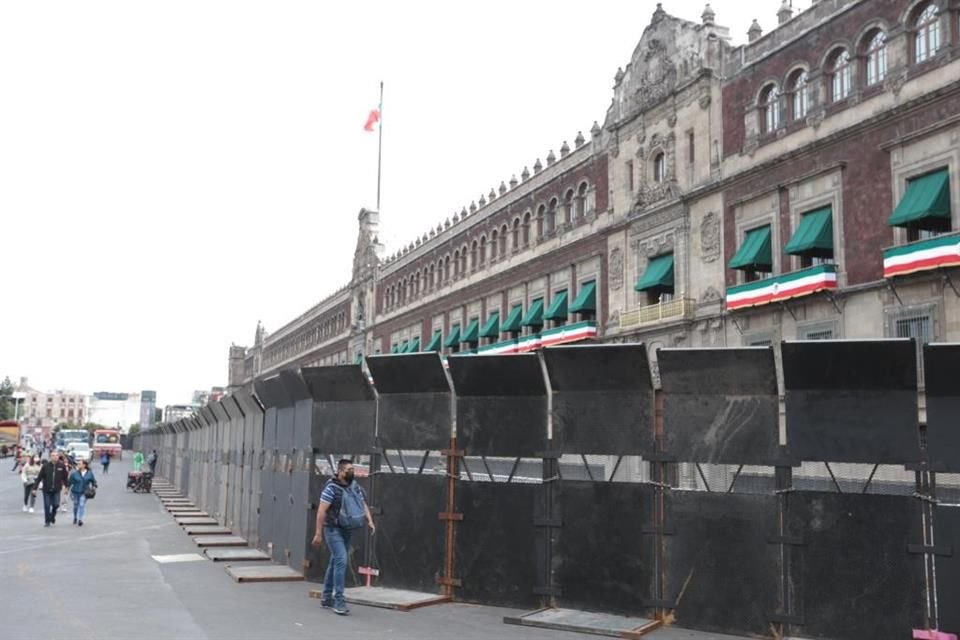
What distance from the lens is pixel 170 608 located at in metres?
10.2

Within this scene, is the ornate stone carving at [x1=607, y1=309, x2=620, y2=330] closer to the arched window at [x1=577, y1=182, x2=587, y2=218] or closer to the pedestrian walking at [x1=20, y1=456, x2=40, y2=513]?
the arched window at [x1=577, y1=182, x2=587, y2=218]

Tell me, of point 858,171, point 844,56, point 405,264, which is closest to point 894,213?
Result: point 858,171

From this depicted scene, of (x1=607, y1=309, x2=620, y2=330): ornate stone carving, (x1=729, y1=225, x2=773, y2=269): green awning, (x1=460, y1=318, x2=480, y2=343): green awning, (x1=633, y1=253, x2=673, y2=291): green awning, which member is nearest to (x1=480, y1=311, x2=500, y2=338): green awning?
(x1=460, y1=318, x2=480, y2=343): green awning

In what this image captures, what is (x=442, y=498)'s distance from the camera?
11.1m

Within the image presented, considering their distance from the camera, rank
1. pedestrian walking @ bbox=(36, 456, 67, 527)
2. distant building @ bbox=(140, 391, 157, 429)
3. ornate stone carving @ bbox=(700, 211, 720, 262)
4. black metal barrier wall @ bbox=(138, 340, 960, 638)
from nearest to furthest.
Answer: black metal barrier wall @ bbox=(138, 340, 960, 638), pedestrian walking @ bbox=(36, 456, 67, 527), ornate stone carving @ bbox=(700, 211, 720, 262), distant building @ bbox=(140, 391, 157, 429)

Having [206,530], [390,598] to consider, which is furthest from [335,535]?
[206,530]

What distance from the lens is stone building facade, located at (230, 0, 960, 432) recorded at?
979 inches

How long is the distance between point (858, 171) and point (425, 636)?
23.0m

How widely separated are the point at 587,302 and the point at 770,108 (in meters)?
12.4

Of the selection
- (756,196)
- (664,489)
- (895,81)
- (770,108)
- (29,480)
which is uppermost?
(770,108)

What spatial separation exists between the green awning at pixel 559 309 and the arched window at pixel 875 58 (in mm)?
18733

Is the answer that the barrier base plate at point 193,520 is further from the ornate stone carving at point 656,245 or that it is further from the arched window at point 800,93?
the arched window at point 800,93

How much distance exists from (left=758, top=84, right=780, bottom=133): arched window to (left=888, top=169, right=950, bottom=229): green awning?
21.0ft

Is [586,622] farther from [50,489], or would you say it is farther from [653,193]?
[653,193]
